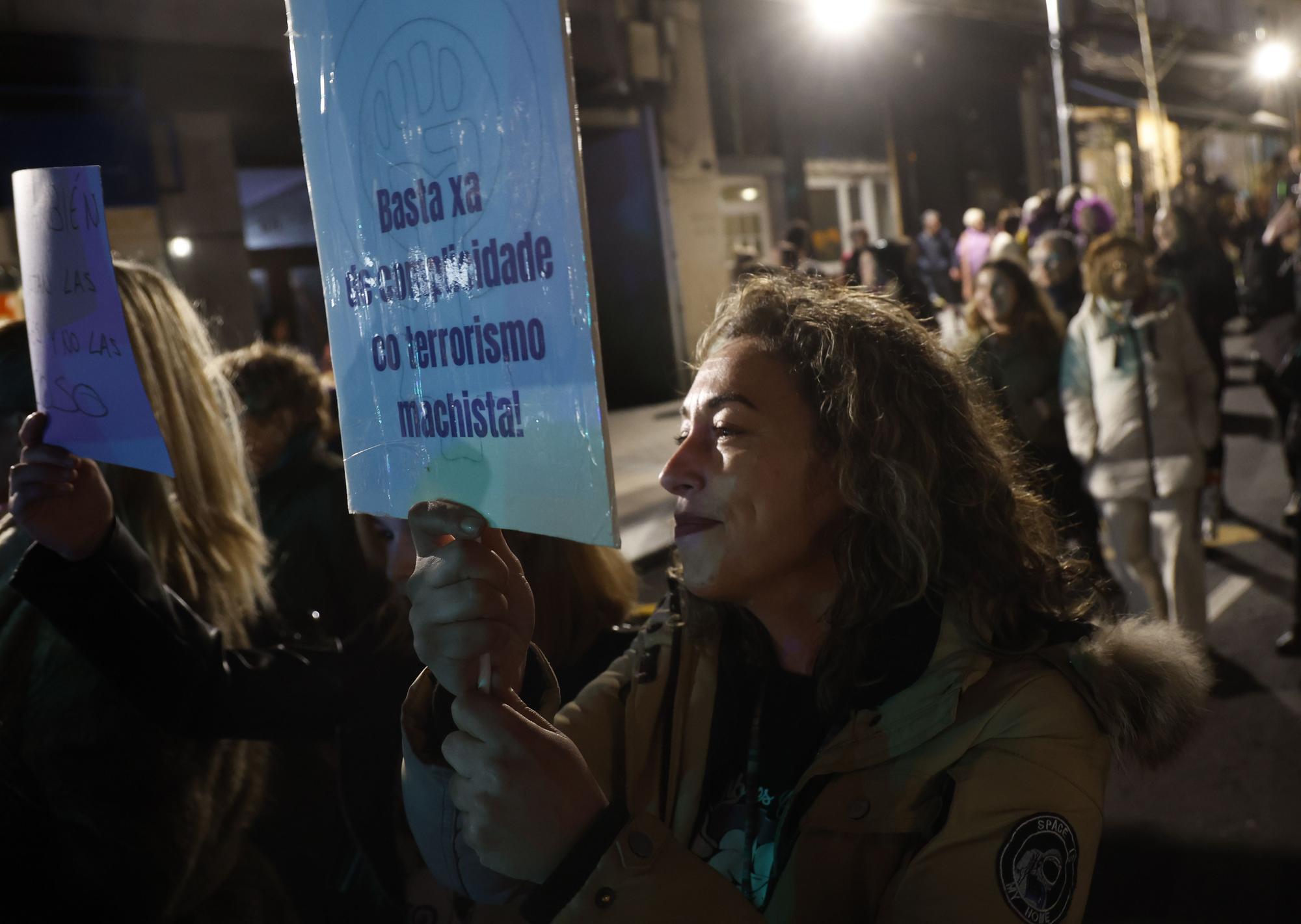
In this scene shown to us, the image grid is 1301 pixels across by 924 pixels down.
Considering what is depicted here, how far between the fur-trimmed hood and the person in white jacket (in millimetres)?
3424

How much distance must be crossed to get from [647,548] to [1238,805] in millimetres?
4007

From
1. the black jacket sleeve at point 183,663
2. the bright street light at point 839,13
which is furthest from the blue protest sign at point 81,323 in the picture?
the bright street light at point 839,13

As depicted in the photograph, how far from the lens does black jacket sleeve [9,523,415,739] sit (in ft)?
5.62

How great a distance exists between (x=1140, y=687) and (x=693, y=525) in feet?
1.97

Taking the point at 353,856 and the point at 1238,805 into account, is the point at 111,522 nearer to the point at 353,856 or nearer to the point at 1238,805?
the point at 353,856

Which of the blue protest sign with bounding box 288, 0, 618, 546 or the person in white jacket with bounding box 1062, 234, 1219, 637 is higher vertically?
the blue protest sign with bounding box 288, 0, 618, 546

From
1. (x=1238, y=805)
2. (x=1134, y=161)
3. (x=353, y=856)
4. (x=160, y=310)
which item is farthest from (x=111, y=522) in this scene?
(x=1134, y=161)

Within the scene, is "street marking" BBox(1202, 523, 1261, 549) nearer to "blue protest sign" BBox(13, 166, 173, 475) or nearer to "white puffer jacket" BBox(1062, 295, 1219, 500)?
"white puffer jacket" BBox(1062, 295, 1219, 500)

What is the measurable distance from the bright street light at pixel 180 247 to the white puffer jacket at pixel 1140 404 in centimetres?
731

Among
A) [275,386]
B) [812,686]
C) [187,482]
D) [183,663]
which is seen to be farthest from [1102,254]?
[183,663]

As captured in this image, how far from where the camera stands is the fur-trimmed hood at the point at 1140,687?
4.60 ft

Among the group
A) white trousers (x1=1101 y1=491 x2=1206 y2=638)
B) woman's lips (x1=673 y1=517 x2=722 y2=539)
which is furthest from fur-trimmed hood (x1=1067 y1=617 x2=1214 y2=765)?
white trousers (x1=1101 y1=491 x2=1206 y2=638)

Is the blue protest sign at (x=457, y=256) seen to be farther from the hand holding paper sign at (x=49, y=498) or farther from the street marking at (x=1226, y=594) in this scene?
the street marking at (x=1226, y=594)

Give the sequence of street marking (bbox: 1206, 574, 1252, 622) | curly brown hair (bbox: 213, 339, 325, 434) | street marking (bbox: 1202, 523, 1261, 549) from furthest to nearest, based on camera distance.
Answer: street marking (bbox: 1202, 523, 1261, 549) → street marking (bbox: 1206, 574, 1252, 622) → curly brown hair (bbox: 213, 339, 325, 434)
